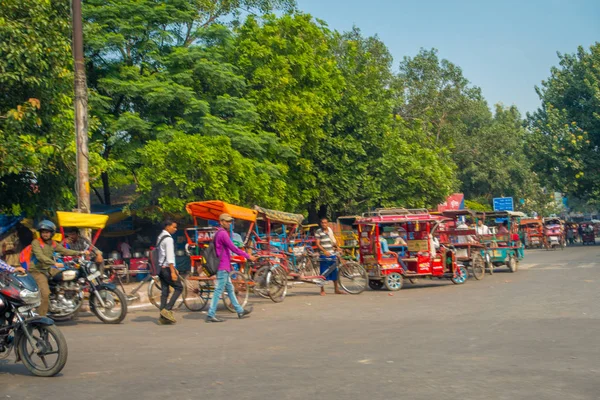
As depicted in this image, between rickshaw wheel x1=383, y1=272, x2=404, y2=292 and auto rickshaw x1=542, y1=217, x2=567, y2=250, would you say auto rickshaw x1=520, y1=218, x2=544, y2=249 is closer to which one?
auto rickshaw x1=542, y1=217, x2=567, y2=250

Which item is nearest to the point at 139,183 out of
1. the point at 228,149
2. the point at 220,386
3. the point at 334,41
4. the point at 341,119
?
the point at 228,149

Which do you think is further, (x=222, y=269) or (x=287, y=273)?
(x=287, y=273)

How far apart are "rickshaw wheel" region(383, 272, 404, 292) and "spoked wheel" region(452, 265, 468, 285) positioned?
201 cm

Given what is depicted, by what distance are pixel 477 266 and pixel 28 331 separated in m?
15.5

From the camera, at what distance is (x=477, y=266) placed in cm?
2047

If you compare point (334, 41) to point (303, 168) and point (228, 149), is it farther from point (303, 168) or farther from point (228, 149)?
point (228, 149)

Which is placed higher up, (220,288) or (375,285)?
(220,288)

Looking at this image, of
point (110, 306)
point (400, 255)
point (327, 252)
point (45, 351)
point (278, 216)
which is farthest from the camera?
point (278, 216)

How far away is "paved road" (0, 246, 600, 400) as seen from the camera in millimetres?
6453

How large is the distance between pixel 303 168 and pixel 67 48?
50.3 feet

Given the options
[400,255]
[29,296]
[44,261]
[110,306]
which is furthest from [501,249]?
[29,296]

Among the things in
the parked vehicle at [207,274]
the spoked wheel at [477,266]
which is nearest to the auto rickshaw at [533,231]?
the spoked wheel at [477,266]

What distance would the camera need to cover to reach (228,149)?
2283 centimetres

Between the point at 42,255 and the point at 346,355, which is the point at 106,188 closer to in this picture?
the point at 42,255
